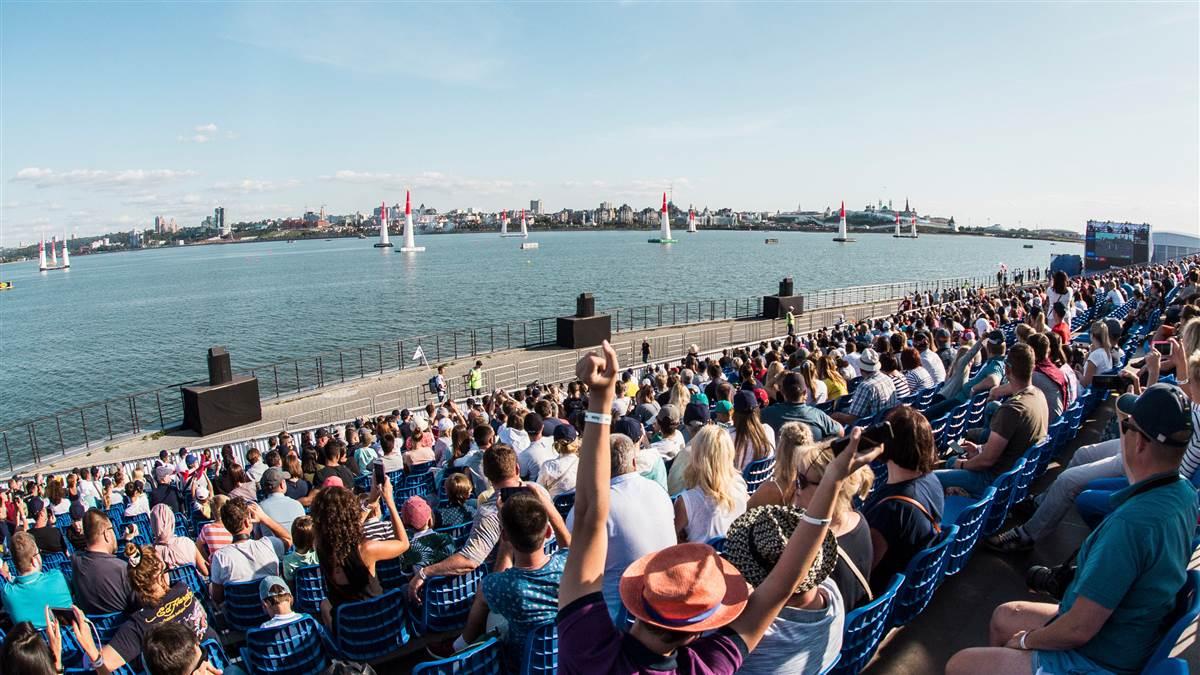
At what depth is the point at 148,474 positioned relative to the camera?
14.4m

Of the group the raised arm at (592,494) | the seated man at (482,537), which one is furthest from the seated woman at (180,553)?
the raised arm at (592,494)

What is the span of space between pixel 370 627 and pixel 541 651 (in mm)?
1595

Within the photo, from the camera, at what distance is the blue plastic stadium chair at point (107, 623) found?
4.54 meters

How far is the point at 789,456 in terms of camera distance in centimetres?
407

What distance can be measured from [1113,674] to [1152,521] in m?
0.64

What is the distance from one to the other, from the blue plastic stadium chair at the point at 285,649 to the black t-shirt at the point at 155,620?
0.56 meters

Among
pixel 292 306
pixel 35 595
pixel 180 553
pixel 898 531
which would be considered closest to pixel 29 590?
pixel 35 595

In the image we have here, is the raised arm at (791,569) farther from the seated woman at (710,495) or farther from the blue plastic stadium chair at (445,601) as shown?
the blue plastic stadium chair at (445,601)

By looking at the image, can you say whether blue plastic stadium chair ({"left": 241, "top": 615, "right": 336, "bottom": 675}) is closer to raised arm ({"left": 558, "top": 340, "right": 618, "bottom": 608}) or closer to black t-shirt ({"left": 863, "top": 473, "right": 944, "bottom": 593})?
raised arm ({"left": 558, "top": 340, "right": 618, "bottom": 608})

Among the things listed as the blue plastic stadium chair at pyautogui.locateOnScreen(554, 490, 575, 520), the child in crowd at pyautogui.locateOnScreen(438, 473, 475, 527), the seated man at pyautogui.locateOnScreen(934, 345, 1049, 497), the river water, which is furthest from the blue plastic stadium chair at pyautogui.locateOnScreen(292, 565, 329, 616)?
the river water

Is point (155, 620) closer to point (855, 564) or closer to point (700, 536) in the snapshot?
point (700, 536)

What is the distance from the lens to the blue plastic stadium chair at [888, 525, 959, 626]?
3.62 metres

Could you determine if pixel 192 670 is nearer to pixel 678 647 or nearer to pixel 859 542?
pixel 678 647

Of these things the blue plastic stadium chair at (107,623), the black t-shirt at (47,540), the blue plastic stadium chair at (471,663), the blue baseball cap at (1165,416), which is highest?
the blue baseball cap at (1165,416)
